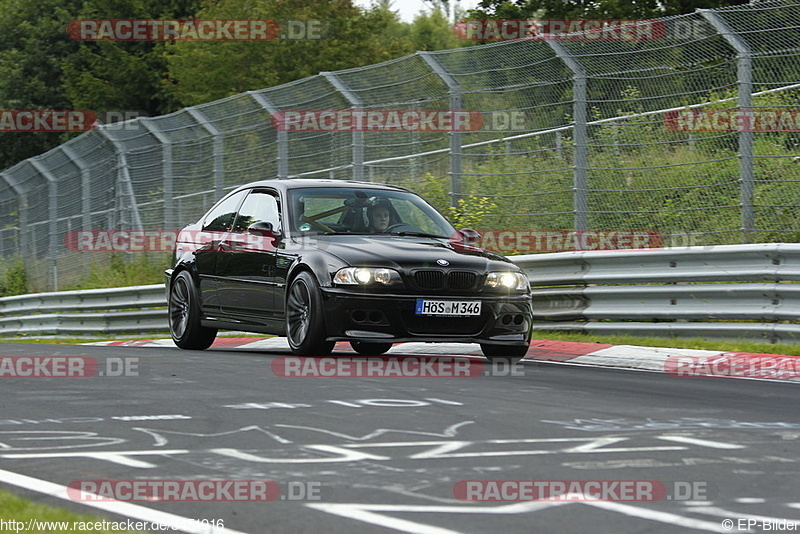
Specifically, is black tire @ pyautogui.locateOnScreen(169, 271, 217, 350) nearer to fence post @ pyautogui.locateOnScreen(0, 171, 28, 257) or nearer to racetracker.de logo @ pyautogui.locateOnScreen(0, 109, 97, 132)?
fence post @ pyautogui.locateOnScreen(0, 171, 28, 257)

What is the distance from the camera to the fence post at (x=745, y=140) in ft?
41.9

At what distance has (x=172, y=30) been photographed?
6022 cm

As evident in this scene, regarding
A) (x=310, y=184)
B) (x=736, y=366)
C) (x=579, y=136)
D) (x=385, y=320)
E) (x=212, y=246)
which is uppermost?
(x=579, y=136)

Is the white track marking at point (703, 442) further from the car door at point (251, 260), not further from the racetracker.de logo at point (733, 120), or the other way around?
the racetracker.de logo at point (733, 120)

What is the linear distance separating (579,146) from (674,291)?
2413mm

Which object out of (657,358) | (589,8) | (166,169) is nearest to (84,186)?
(166,169)

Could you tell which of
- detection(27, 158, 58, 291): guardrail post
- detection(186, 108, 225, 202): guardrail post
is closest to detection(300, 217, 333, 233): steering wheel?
detection(186, 108, 225, 202): guardrail post

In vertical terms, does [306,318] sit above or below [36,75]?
below

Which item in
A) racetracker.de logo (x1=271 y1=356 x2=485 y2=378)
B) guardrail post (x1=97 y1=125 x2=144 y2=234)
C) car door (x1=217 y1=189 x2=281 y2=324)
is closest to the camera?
racetracker.de logo (x1=271 y1=356 x2=485 y2=378)

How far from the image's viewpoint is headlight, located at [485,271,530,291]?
10.8 metres

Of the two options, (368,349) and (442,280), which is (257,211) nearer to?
(368,349)

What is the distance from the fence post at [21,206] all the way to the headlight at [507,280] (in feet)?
62.7

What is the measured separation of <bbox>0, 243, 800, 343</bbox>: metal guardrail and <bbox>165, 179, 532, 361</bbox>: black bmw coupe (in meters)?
1.77

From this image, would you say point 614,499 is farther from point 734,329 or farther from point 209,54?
point 209,54
